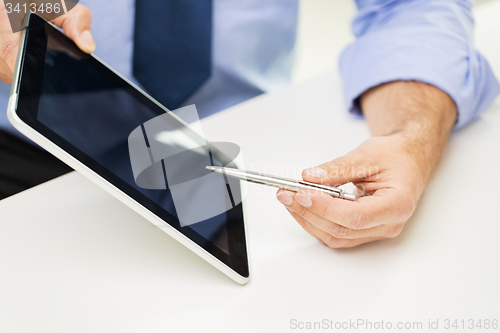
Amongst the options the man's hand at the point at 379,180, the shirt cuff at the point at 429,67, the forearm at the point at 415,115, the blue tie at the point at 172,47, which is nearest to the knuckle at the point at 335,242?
the man's hand at the point at 379,180

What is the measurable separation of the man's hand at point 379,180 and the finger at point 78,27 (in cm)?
24

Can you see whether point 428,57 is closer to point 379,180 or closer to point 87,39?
point 379,180

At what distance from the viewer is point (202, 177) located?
0.36 m

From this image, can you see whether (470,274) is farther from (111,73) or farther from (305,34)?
(305,34)

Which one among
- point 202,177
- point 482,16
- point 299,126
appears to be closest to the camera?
point 202,177

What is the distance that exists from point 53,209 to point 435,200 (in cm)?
41

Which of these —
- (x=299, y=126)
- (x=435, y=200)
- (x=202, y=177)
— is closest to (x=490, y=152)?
(x=435, y=200)

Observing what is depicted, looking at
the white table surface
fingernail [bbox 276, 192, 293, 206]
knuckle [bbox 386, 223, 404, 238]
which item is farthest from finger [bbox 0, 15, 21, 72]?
knuckle [bbox 386, 223, 404, 238]

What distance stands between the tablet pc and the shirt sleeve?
27cm

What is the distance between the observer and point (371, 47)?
532mm

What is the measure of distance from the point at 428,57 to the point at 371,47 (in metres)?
0.08

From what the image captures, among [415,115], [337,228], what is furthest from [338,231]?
[415,115]

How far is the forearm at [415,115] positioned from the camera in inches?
16.1

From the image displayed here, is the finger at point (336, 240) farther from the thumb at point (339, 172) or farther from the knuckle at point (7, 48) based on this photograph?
the knuckle at point (7, 48)
